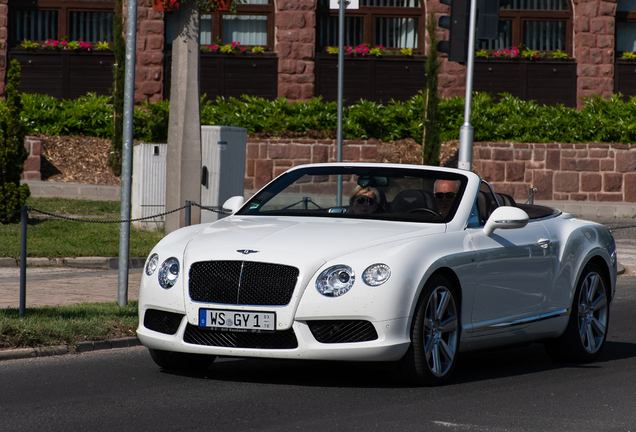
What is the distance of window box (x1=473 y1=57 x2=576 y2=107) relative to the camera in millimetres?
29297

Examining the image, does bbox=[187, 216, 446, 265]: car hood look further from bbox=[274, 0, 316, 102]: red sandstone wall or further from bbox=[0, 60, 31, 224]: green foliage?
bbox=[274, 0, 316, 102]: red sandstone wall

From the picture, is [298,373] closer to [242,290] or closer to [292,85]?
[242,290]

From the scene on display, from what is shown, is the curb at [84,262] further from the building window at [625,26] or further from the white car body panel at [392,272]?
the building window at [625,26]

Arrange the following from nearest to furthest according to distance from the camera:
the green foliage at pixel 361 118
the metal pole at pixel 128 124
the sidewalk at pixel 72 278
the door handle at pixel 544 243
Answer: the door handle at pixel 544 243 → the metal pole at pixel 128 124 → the sidewalk at pixel 72 278 → the green foliage at pixel 361 118

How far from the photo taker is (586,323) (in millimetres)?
8531

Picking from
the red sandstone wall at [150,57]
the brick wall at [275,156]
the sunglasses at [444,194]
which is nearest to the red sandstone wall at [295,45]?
the red sandstone wall at [150,57]

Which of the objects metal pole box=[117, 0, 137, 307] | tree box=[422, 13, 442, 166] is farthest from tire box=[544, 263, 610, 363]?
tree box=[422, 13, 442, 166]

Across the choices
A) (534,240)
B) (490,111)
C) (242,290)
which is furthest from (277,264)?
(490,111)

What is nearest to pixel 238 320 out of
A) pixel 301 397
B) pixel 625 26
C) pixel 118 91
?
pixel 301 397

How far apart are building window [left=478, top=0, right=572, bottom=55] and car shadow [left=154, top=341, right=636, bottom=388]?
22.4 metres

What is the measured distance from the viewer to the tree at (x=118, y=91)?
78.1ft

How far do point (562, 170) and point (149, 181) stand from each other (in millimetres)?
11768

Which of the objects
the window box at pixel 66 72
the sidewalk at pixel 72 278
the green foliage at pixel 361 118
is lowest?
the sidewalk at pixel 72 278

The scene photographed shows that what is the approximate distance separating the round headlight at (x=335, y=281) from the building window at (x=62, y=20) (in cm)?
2280
